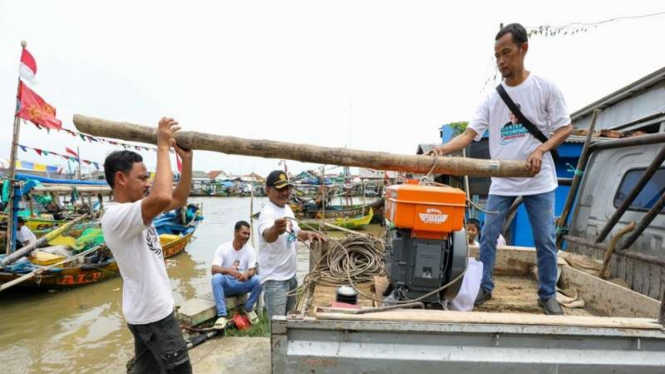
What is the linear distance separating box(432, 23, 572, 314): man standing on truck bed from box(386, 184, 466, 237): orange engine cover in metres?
0.51

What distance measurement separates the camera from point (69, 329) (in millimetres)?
7578

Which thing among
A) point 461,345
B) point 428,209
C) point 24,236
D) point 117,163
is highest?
point 117,163

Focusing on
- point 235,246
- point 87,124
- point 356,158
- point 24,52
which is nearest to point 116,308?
point 235,246

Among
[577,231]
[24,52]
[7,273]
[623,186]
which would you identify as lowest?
[7,273]

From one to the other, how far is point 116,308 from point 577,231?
32.2 ft

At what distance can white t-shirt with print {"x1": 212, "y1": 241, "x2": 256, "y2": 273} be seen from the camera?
247 inches

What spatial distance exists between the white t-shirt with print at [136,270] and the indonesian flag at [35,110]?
9341 millimetres

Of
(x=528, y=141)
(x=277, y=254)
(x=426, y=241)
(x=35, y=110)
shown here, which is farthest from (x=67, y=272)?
(x=528, y=141)

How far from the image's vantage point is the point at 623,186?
3.30 metres

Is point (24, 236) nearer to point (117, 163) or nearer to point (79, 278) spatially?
point (79, 278)

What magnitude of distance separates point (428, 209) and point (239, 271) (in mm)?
4944

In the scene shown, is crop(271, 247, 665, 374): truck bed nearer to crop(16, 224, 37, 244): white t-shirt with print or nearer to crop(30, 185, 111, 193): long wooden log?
crop(30, 185, 111, 193): long wooden log

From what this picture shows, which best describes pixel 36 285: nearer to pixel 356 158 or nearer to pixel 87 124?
pixel 87 124

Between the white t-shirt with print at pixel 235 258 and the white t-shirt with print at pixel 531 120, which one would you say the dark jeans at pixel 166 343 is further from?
the white t-shirt with print at pixel 235 258
